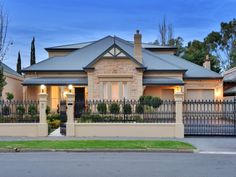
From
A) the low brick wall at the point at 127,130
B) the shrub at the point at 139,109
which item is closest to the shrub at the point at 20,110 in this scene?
the low brick wall at the point at 127,130

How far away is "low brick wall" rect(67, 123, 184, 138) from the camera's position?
722 inches

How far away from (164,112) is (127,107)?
2.01 m

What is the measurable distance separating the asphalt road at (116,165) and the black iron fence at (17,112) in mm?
5798

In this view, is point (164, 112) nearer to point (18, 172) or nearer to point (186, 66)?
point (18, 172)

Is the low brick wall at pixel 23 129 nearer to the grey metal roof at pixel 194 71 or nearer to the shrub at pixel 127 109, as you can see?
the shrub at pixel 127 109

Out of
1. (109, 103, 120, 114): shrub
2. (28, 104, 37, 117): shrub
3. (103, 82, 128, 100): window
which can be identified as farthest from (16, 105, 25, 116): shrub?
(103, 82, 128, 100): window

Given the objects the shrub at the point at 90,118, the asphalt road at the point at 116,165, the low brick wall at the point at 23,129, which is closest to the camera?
the asphalt road at the point at 116,165

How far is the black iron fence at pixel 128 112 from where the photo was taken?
61.6 ft

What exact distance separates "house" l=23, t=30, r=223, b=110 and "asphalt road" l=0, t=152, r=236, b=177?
17852mm

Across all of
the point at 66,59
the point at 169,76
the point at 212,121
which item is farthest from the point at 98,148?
the point at 66,59

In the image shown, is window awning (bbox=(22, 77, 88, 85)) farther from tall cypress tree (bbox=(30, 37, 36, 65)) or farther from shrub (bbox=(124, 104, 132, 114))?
tall cypress tree (bbox=(30, 37, 36, 65))

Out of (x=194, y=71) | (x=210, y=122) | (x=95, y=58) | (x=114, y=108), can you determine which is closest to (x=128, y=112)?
(x=114, y=108)

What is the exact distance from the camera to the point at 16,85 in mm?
36469

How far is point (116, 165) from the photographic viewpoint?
1076cm
